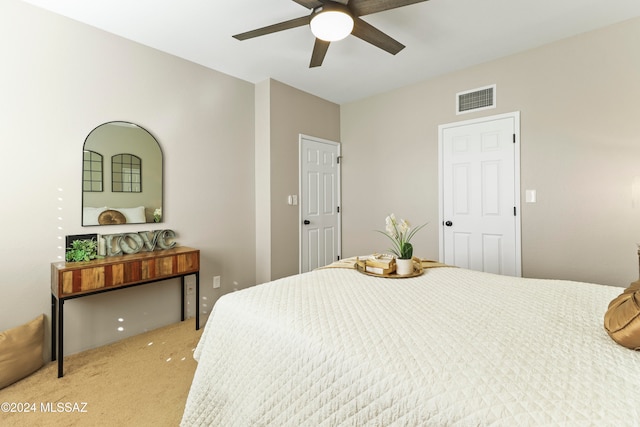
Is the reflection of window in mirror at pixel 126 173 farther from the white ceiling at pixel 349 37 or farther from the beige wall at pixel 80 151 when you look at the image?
the white ceiling at pixel 349 37

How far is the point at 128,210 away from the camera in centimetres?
273

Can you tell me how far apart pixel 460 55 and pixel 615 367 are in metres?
3.15

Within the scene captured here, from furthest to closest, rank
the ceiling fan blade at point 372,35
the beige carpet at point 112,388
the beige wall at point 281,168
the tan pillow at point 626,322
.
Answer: the beige wall at point 281,168
the ceiling fan blade at point 372,35
the beige carpet at point 112,388
the tan pillow at point 626,322

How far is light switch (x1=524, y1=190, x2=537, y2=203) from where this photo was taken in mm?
3051

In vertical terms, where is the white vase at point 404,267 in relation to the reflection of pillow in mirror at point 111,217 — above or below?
below

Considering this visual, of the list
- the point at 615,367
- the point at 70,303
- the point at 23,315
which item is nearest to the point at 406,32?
the point at 615,367

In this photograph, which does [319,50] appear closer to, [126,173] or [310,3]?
[310,3]

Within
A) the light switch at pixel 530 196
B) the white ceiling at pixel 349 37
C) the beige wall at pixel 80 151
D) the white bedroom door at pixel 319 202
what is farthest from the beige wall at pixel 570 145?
the beige wall at pixel 80 151

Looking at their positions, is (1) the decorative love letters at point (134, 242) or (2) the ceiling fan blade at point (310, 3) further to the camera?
(1) the decorative love letters at point (134, 242)

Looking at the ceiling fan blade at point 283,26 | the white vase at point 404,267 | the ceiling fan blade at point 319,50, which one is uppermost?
the ceiling fan blade at point 283,26

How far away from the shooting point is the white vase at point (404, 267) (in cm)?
189

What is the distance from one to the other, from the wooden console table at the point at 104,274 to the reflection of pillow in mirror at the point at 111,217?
32cm

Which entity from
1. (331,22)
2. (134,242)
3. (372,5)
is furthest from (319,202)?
(372,5)

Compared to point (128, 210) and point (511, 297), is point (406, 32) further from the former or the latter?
point (128, 210)
